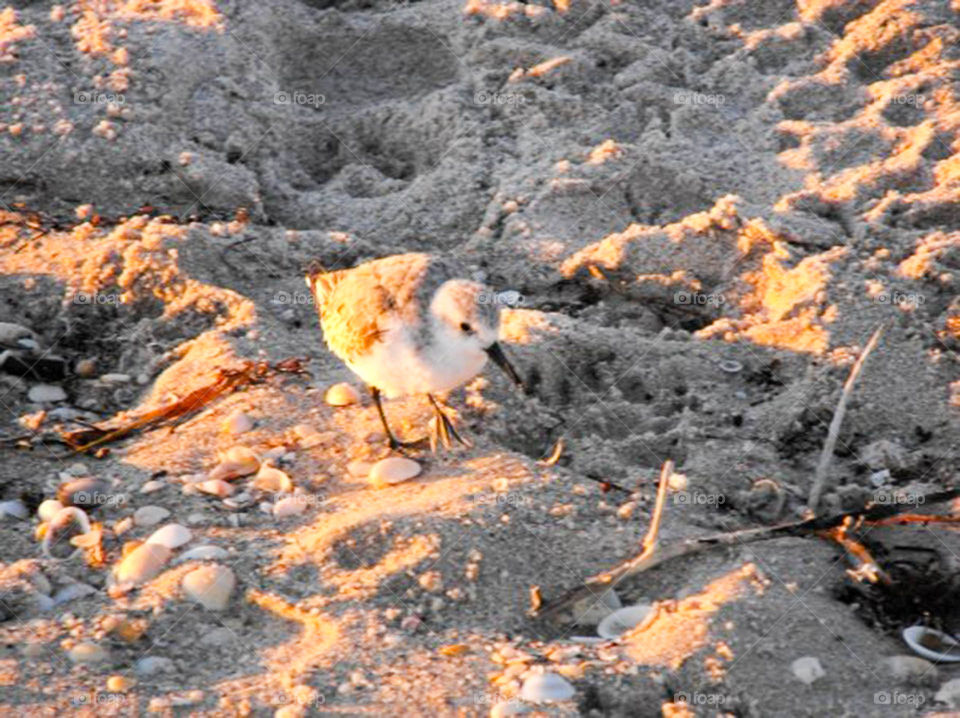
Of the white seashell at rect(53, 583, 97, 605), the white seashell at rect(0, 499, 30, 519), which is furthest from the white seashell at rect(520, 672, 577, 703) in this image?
the white seashell at rect(0, 499, 30, 519)

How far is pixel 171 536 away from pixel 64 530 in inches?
13.9

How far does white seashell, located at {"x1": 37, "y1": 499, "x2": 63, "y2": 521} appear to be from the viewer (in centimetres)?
402

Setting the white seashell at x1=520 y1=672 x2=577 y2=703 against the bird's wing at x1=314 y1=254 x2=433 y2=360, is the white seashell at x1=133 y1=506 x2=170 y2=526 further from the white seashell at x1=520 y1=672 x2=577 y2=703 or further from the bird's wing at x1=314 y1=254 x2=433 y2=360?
the white seashell at x1=520 y1=672 x2=577 y2=703

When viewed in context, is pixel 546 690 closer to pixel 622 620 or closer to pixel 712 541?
pixel 622 620

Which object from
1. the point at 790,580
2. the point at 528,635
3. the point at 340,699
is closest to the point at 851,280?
the point at 790,580

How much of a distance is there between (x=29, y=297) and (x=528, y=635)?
271 cm

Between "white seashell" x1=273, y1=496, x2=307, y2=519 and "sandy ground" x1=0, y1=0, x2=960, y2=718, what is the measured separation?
0.03 meters

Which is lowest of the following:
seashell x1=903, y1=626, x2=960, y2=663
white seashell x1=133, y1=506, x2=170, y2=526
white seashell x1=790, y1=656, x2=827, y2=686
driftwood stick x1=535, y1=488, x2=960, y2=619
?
seashell x1=903, y1=626, x2=960, y2=663

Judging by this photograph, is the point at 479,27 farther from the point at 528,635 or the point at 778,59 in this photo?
the point at 528,635

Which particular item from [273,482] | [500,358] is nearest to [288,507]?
[273,482]

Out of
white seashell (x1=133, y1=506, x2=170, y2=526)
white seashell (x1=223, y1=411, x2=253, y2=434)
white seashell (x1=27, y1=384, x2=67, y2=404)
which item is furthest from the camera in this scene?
white seashell (x1=27, y1=384, x2=67, y2=404)

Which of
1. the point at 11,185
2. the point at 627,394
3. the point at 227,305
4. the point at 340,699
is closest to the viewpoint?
the point at 340,699

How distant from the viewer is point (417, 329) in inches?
163

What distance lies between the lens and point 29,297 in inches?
201
